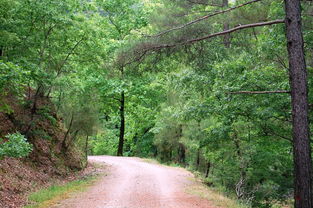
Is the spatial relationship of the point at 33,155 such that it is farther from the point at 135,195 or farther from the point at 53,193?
the point at 135,195

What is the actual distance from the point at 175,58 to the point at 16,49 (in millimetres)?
6411

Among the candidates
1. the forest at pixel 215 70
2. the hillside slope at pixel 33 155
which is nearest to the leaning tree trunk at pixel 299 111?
the forest at pixel 215 70

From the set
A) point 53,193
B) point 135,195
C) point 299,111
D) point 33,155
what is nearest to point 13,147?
point 53,193

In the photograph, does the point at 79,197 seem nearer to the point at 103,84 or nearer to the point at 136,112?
the point at 103,84

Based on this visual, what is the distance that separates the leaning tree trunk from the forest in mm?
21

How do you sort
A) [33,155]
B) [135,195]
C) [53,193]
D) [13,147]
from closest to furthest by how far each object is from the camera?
[13,147]
[53,193]
[135,195]
[33,155]

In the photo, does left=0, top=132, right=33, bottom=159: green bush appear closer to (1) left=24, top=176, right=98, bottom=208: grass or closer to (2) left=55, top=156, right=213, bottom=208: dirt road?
(1) left=24, top=176, right=98, bottom=208: grass

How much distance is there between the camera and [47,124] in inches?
634

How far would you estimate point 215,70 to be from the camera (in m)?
10.3

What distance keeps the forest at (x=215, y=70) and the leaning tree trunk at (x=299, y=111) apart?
0.02 metres

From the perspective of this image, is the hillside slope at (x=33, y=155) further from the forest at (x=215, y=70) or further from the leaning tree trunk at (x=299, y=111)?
the leaning tree trunk at (x=299, y=111)

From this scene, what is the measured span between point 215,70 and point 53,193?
688cm

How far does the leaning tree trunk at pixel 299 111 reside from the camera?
6.27 meters

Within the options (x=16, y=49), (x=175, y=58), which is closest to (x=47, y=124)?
(x=16, y=49)
